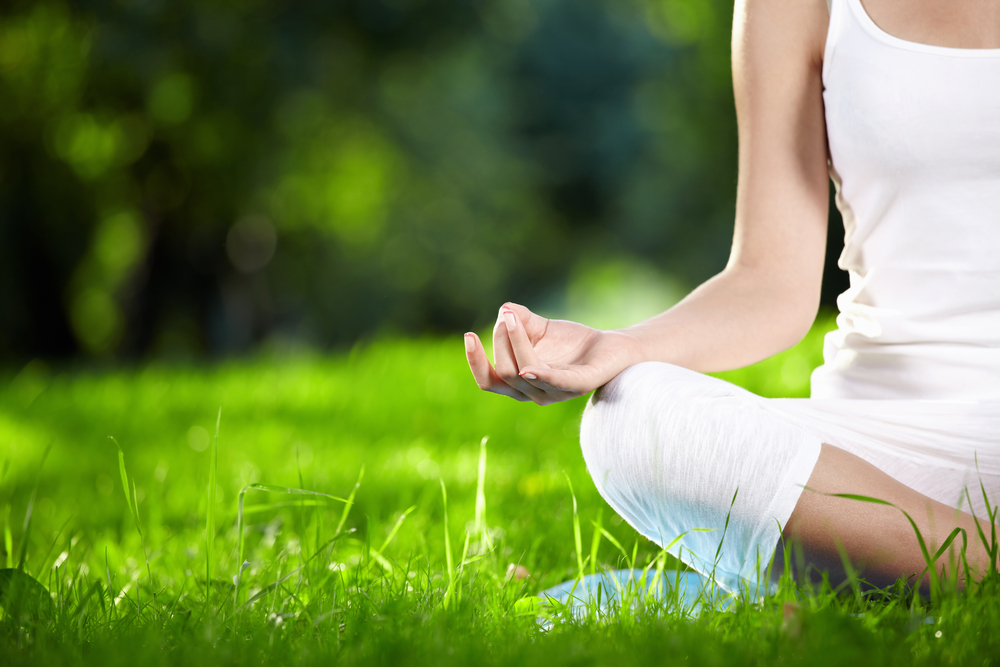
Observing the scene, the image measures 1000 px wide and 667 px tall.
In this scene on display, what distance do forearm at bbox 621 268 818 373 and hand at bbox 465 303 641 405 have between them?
6cm

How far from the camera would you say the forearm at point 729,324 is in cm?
140

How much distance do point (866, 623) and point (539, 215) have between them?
17968 mm

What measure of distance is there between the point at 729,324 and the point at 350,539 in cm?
93

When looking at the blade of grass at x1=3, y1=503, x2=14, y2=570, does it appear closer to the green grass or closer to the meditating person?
the green grass

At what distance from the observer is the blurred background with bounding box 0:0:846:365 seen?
10281mm

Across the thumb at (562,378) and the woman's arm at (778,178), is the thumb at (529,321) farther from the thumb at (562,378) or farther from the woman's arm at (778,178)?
the woman's arm at (778,178)

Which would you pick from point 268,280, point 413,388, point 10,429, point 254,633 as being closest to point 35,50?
point 268,280

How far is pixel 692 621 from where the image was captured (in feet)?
3.94

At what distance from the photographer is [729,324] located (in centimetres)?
147

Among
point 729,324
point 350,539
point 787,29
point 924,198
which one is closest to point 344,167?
point 350,539

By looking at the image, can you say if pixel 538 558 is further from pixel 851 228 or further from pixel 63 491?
pixel 63 491

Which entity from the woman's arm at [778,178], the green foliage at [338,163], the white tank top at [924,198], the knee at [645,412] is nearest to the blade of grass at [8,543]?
the knee at [645,412]

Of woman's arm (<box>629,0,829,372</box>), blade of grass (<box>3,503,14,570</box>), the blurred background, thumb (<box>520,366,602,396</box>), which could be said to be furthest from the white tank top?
the blurred background

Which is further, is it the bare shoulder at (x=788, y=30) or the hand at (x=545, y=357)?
the bare shoulder at (x=788, y=30)
